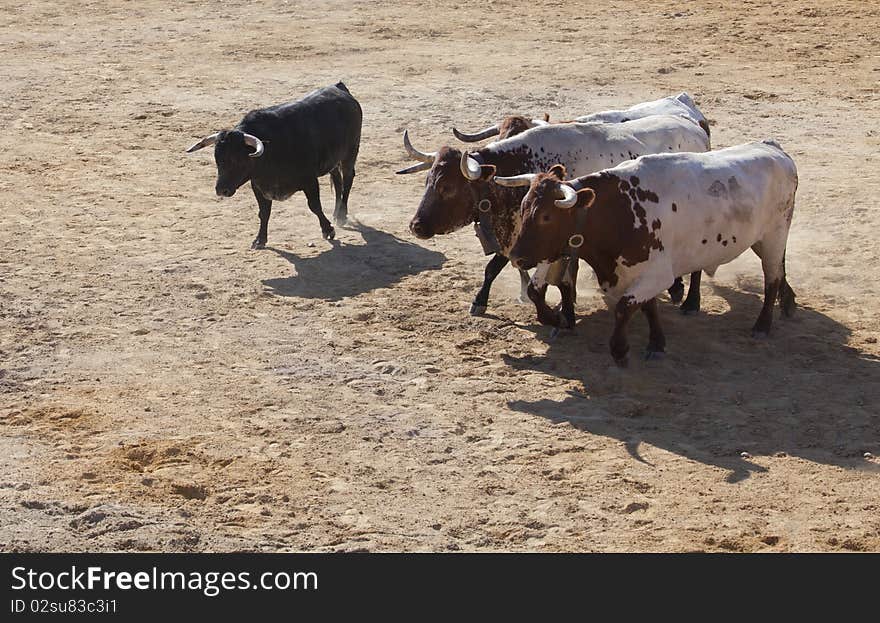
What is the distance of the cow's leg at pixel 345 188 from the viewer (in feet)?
46.0

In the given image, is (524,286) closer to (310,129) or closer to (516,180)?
(516,180)

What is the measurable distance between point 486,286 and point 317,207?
8.72 feet

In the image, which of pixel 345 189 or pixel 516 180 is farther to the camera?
pixel 345 189

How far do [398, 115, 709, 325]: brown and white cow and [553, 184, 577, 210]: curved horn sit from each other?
43.5 inches

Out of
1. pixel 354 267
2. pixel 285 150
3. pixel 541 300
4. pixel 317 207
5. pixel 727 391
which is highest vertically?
pixel 285 150

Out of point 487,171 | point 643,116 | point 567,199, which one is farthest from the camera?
point 643,116

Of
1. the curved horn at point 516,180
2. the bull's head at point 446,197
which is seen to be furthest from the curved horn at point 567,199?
the bull's head at point 446,197

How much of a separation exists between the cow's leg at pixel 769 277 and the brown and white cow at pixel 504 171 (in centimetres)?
Answer: 127

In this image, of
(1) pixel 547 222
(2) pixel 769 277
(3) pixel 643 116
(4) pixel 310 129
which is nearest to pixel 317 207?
(4) pixel 310 129

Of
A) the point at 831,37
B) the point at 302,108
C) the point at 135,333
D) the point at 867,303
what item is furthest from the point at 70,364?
the point at 831,37

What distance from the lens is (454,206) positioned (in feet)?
35.7

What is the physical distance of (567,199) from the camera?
376 inches

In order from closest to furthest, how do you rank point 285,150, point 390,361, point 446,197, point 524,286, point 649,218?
1. point 649,218
2. point 390,361
3. point 446,197
4. point 524,286
5. point 285,150
